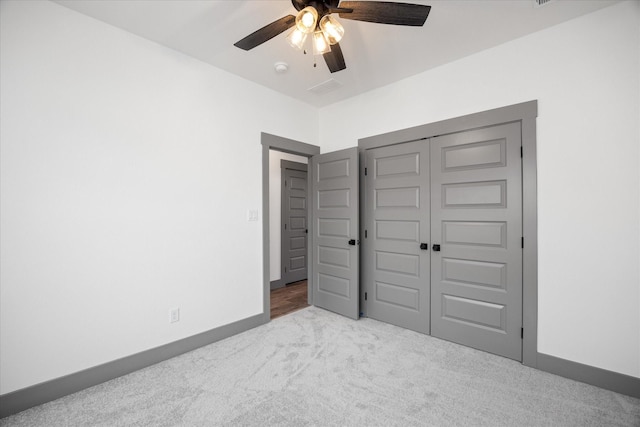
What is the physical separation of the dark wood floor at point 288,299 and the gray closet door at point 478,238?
1857 millimetres

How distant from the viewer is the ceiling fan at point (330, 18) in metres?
1.55

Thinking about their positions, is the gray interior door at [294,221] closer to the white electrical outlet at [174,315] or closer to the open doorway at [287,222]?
the open doorway at [287,222]

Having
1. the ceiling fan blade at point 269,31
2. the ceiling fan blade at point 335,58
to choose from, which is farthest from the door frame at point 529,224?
the ceiling fan blade at point 269,31

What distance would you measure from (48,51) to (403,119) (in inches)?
125

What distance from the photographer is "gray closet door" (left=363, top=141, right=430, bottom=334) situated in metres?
3.07

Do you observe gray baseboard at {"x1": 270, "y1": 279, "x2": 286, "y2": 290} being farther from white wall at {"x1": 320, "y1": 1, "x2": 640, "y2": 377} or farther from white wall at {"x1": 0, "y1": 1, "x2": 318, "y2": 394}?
white wall at {"x1": 320, "y1": 1, "x2": 640, "y2": 377}

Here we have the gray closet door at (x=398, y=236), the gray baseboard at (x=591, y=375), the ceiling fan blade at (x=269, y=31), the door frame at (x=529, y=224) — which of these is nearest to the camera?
the ceiling fan blade at (x=269, y=31)

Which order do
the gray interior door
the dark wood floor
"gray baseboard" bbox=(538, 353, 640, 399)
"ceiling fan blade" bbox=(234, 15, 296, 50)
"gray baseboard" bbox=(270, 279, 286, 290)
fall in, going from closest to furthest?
"ceiling fan blade" bbox=(234, 15, 296, 50) → "gray baseboard" bbox=(538, 353, 640, 399) → the dark wood floor → "gray baseboard" bbox=(270, 279, 286, 290) → the gray interior door

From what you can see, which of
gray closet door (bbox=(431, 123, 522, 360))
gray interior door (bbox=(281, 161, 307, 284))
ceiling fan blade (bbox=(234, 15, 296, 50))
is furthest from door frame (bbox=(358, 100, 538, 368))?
gray interior door (bbox=(281, 161, 307, 284))

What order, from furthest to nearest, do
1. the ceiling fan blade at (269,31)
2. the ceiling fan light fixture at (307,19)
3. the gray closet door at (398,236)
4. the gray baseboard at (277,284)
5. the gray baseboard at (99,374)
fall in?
the gray baseboard at (277,284)
the gray closet door at (398,236)
the gray baseboard at (99,374)
the ceiling fan blade at (269,31)
the ceiling fan light fixture at (307,19)

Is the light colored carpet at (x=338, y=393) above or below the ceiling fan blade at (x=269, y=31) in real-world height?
below

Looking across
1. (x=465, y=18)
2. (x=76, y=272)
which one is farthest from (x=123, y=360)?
(x=465, y=18)

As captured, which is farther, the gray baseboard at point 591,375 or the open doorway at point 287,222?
the open doorway at point 287,222

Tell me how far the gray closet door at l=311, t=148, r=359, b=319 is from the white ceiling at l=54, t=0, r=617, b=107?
1.07 m
